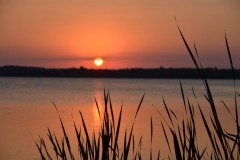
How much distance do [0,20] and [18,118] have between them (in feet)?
88.7

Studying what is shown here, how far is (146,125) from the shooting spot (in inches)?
546

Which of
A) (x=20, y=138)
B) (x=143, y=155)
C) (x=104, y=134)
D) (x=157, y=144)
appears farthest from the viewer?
(x=20, y=138)

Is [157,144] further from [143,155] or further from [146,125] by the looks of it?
[146,125]

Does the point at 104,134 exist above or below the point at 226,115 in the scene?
above

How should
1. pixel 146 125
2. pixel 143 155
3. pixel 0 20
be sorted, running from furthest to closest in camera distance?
1. pixel 0 20
2. pixel 146 125
3. pixel 143 155

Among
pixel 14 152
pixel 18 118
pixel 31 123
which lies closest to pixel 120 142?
pixel 14 152

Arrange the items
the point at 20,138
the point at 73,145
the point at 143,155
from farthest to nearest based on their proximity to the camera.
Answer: the point at 20,138 → the point at 73,145 → the point at 143,155

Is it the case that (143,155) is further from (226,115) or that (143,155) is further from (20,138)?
(226,115)

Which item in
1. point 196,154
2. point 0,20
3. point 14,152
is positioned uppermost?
point 0,20

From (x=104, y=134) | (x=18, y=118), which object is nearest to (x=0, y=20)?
(x=18, y=118)

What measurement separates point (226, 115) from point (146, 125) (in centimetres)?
379

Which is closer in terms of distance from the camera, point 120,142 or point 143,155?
point 143,155

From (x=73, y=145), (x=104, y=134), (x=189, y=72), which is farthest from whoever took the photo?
(x=189, y=72)

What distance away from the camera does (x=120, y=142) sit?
10094 mm
